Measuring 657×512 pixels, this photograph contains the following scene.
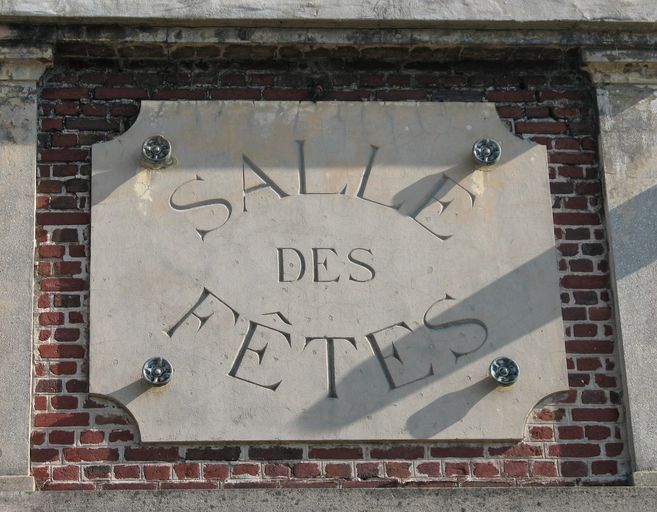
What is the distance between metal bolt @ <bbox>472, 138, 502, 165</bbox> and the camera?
6.97m

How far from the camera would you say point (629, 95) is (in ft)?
23.7

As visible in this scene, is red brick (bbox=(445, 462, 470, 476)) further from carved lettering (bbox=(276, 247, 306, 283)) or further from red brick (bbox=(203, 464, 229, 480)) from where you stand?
carved lettering (bbox=(276, 247, 306, 283))

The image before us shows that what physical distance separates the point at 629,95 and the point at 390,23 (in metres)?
1.12

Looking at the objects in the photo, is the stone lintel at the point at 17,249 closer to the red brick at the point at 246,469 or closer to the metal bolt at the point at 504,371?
the red brick at the point at 246,469

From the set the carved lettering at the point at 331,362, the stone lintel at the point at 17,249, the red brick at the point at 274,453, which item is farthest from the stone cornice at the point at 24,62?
the red brick at the point at 274,453

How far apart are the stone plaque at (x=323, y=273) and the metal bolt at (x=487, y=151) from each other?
40mm

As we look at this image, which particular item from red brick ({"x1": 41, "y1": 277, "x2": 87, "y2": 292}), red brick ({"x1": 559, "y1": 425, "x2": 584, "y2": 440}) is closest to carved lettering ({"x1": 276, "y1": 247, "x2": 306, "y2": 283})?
red brick ({"x1": 41, "y1": 277, "x2": 87, "y2": 292})

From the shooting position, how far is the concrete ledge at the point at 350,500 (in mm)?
6199

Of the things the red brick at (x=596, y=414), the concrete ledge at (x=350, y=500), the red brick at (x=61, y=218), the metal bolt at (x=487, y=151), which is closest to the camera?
the concrete ledge at (x=350, y=500)

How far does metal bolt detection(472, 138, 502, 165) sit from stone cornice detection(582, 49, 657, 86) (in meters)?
0.61

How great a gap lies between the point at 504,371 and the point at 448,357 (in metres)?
0.24

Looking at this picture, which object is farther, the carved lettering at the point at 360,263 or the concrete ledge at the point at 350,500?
the carved lettering at the point at 360,263

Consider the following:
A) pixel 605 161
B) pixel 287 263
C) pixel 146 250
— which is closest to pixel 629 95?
pixel 605 161

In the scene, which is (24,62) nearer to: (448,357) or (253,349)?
(253,349)
